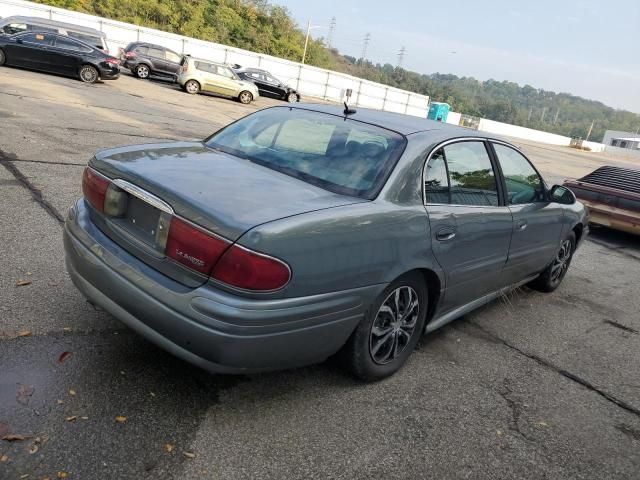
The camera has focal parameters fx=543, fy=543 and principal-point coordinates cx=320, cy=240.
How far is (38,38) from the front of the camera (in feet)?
59.8

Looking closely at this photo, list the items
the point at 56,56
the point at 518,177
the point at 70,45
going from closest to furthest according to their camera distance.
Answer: the point at 518,177, the point at 56,56, the point at 70,45

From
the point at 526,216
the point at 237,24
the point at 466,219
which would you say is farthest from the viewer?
the point at 237,24

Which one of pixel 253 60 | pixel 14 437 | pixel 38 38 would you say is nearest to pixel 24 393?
pixel 14 437

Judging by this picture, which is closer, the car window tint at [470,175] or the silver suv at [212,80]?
the car window tint at [470,175]

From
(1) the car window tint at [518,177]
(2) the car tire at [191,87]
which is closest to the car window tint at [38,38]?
(2) the car tire at [191,87]

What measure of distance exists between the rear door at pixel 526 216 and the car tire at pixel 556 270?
40cm

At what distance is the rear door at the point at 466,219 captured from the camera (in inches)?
133

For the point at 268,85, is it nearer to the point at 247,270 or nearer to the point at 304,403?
the point at 304,403

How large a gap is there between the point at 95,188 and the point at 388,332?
1890 mm

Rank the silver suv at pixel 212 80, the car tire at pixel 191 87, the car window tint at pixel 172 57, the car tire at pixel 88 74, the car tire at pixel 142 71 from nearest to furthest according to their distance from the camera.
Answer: the car tire at pixel 88 74, the silver suv at pixel 212 80, the car tire at pixel 191 87, the car tire at pixel 142 71, the car window tint at pixel 172 57

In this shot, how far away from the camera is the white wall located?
32.1m

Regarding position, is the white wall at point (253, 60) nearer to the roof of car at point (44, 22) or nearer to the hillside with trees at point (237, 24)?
the roof of car at point (44, 22)

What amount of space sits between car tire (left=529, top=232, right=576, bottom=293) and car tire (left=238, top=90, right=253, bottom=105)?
70.4ft

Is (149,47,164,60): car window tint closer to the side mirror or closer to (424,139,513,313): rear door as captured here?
the side mirror
